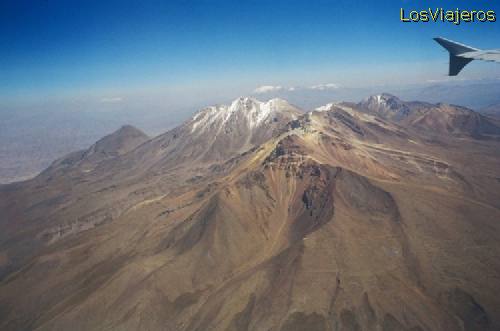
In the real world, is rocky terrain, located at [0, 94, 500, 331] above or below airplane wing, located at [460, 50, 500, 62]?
below

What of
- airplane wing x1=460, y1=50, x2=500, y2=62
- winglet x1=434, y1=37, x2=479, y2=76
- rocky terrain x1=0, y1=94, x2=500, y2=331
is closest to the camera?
airplane wing x1=460, y1=50, x2=500, y2=62

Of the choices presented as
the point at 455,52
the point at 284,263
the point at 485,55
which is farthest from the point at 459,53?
the point at 284,263

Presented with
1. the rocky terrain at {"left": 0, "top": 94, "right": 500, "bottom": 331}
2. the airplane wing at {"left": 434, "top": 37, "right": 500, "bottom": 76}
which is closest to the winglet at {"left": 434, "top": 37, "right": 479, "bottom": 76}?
the airplane wing at {"left": 434, "top": 37, "right": 500, "bottom": 76}

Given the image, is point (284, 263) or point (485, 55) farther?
point (284, 263)

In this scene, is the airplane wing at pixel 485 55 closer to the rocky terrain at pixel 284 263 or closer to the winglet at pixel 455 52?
the winglet at pixel 455 52

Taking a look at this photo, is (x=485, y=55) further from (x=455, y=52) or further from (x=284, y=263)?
(x=284, y=263)

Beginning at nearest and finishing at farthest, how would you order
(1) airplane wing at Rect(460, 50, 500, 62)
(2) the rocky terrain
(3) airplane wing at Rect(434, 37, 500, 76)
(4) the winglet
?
(1) airplane wing at Rect(460, 50, 500, 62) → (3) airplane wing at Rect(434, 37, 500, 76) → (4) the winglet → (2) the rocky terrain

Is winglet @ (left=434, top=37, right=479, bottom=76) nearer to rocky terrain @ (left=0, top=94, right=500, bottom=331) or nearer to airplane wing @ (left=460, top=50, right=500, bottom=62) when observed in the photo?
airplane wing @ (left=460, top=50, right=500, bottom=62)

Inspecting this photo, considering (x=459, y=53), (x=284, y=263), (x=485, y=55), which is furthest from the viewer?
(x=284, y=263)
